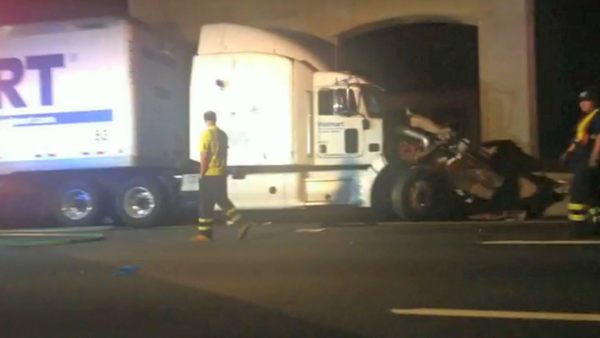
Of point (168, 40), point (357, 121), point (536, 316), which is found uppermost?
point (168, 40)

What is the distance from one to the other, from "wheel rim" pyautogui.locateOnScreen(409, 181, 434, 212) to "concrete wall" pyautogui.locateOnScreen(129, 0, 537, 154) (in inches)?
274

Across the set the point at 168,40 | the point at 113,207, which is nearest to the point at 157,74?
the point at 168,40

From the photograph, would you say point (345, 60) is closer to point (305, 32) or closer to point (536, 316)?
point (305, 32)

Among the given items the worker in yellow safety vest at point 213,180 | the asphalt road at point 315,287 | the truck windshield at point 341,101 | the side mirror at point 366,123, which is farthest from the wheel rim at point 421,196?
the worker in yellow safety vest at point 213,180

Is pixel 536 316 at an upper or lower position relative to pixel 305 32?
lower

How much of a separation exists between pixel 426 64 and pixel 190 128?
10.3 meters

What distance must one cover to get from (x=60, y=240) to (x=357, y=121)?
227 inches

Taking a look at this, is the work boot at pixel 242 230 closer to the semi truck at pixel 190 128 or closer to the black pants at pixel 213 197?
the black pants at pixel 213 197

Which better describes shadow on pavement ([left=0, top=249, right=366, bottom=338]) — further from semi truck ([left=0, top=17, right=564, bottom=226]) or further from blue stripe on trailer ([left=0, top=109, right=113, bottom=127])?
blue stripe on trailer ([left=0, top=109, right=113, bottom=127])

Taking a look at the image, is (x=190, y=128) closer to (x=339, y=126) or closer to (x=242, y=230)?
(x=339, y=126)

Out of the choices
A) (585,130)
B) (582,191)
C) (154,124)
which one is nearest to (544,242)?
(582,191)

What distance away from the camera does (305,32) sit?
23.3m

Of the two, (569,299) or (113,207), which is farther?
(113,207)

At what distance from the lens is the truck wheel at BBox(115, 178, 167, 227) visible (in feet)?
54.4
